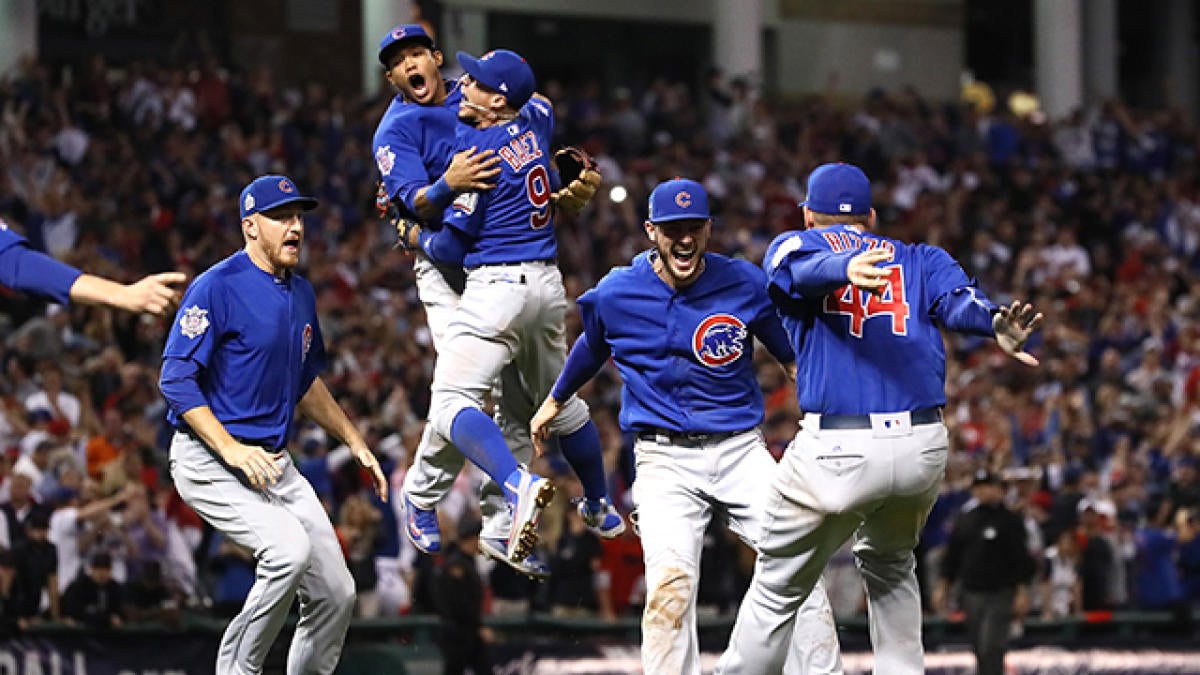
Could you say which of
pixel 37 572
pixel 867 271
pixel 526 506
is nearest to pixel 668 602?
pixel 526 506

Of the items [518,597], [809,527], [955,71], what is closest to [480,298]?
[809,527]

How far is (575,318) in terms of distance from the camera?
59.8 feet

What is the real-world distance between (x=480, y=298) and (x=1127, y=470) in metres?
9.78

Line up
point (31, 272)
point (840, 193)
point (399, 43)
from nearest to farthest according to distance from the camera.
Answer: point (31, 272)
point (840, 193)
point (399, 43)

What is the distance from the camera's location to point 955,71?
34219mm

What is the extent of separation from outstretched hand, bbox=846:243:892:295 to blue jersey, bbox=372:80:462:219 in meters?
2.64

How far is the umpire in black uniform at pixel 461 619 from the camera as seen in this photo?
13250 millimetres

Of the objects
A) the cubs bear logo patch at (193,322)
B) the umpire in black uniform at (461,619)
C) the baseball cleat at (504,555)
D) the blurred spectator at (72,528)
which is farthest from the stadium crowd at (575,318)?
the cubs bear logo patch at (193,322)

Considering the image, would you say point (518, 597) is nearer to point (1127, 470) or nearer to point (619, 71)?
point (1127, 470)

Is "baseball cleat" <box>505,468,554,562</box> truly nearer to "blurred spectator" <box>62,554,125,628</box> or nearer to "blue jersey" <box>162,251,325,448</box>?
"blue jersey" <box>162,251,325,448</box>

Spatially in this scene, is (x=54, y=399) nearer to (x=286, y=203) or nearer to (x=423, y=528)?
(x=423, y=528)

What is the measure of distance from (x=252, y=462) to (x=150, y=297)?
2.09 meters

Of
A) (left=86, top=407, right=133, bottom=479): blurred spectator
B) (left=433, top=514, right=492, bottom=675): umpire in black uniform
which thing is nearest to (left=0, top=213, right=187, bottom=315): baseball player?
(left=433, top=514, right=492, bottom=675): umpire in black uniform

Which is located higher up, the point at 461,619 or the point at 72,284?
the point at 72,284
